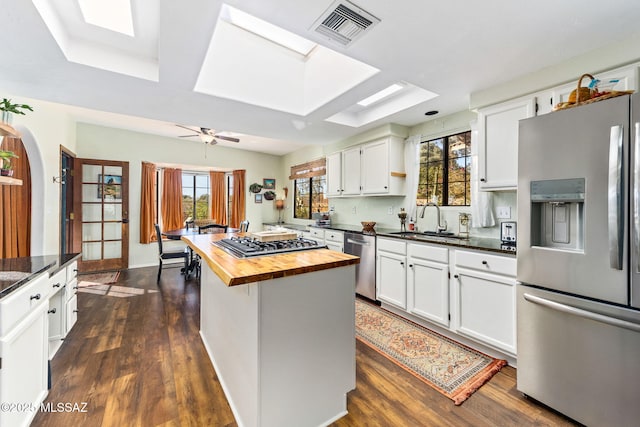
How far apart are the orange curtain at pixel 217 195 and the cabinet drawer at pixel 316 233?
9.45 ft

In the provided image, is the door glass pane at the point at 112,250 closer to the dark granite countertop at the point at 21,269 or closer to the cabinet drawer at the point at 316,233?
the dark granite countertop at the point at 21,269

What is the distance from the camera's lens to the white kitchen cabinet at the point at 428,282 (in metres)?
2.47

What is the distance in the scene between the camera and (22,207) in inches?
126

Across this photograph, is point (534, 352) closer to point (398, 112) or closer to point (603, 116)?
point (603, 116)

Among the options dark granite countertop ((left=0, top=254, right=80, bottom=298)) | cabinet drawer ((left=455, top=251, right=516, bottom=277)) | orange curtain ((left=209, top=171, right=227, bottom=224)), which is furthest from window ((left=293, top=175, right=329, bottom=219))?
dark granite countertop ((left=0, top=254, right=80, bottom=298))

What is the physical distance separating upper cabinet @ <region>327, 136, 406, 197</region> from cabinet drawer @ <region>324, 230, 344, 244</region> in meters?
0.69

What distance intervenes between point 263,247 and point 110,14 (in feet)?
6.78

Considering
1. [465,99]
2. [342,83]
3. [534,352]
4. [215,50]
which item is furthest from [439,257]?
[215,50]

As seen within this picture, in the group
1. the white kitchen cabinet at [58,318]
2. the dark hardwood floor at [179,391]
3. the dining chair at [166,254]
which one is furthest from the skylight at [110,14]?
the dining chair at [166,254]

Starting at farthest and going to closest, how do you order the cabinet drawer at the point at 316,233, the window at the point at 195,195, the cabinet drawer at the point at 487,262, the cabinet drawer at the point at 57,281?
the window at the point at 195,195, the cabinet drawer at the point at 316,233, the cabinet drawer at the point at 487,262, the cabinet drawer at the point at 57,281

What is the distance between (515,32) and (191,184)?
6250 mm

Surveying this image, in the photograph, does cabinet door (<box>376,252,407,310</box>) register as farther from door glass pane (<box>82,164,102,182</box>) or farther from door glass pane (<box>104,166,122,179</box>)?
door glass pane (<box>82,164,102,182</box>)

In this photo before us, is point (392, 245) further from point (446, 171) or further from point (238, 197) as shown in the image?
point (238, 197)

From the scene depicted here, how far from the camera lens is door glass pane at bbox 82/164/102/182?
15.5ft
